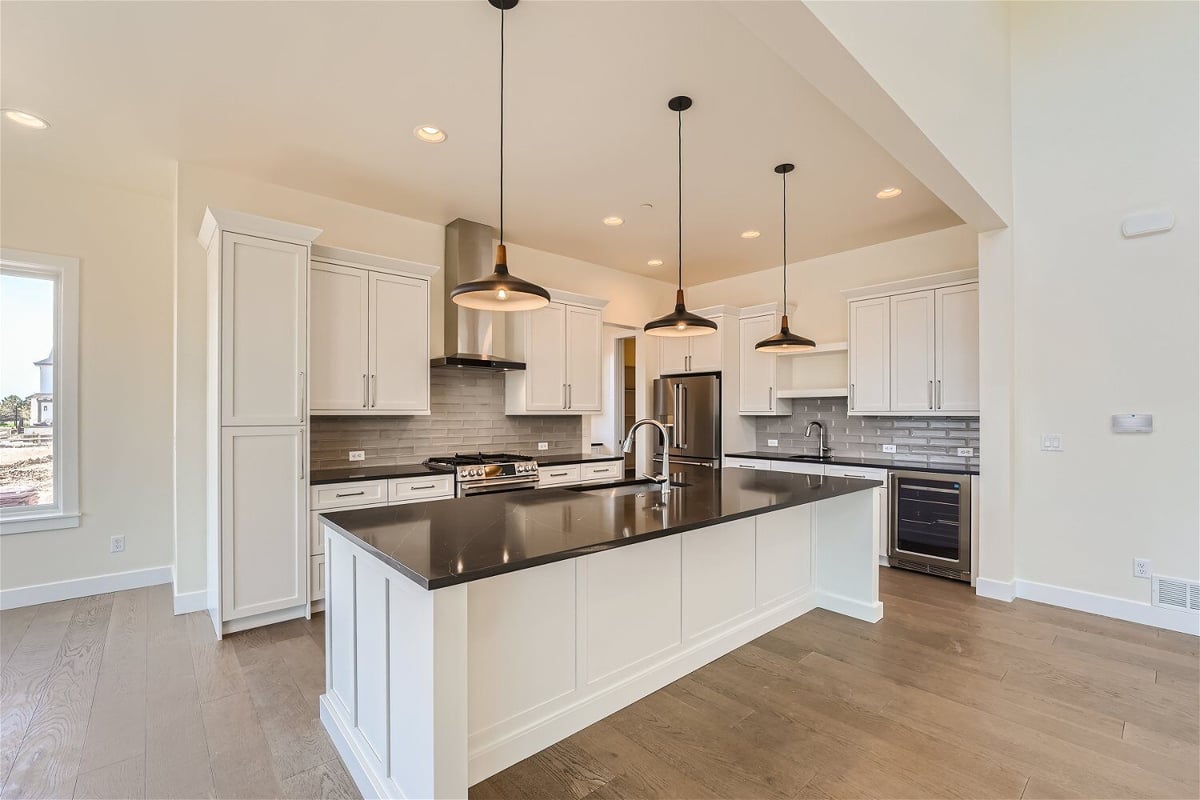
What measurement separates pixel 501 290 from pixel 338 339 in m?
2.04

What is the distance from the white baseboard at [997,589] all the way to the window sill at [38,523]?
20.7 feet

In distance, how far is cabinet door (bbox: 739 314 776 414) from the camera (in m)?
5.60

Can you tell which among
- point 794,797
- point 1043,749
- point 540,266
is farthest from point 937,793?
point 540,266

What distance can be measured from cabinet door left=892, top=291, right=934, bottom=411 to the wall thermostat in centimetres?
117

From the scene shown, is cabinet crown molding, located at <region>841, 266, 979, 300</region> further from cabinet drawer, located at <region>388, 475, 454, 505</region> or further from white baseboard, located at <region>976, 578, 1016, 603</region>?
cabinet drawer, located at <region>388, 475, 454, 505</region>

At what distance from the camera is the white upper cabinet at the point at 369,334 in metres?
3.73

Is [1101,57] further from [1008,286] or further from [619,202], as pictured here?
[619,202]

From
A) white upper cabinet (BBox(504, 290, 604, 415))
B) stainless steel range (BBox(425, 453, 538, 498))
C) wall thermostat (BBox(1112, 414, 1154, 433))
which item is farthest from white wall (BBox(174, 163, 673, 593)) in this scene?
wall thermostat (BBox(1112, 414, 1154, 433))

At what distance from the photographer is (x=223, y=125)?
303 cm

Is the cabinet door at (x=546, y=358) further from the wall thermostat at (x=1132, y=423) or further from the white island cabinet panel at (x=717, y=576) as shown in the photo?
the wall thermostat at (x=1132, y=423)

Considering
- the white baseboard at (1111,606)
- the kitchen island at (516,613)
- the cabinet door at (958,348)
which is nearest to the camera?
the kitchen island at (516,613)

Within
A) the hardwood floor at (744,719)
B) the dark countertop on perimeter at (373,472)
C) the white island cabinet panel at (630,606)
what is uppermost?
the dark countertop on perimeter at (373,472)

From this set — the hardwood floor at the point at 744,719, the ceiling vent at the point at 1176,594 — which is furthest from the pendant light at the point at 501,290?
the ceiling vent at the point at 1176,594

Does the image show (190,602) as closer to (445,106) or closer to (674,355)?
(445,106)
